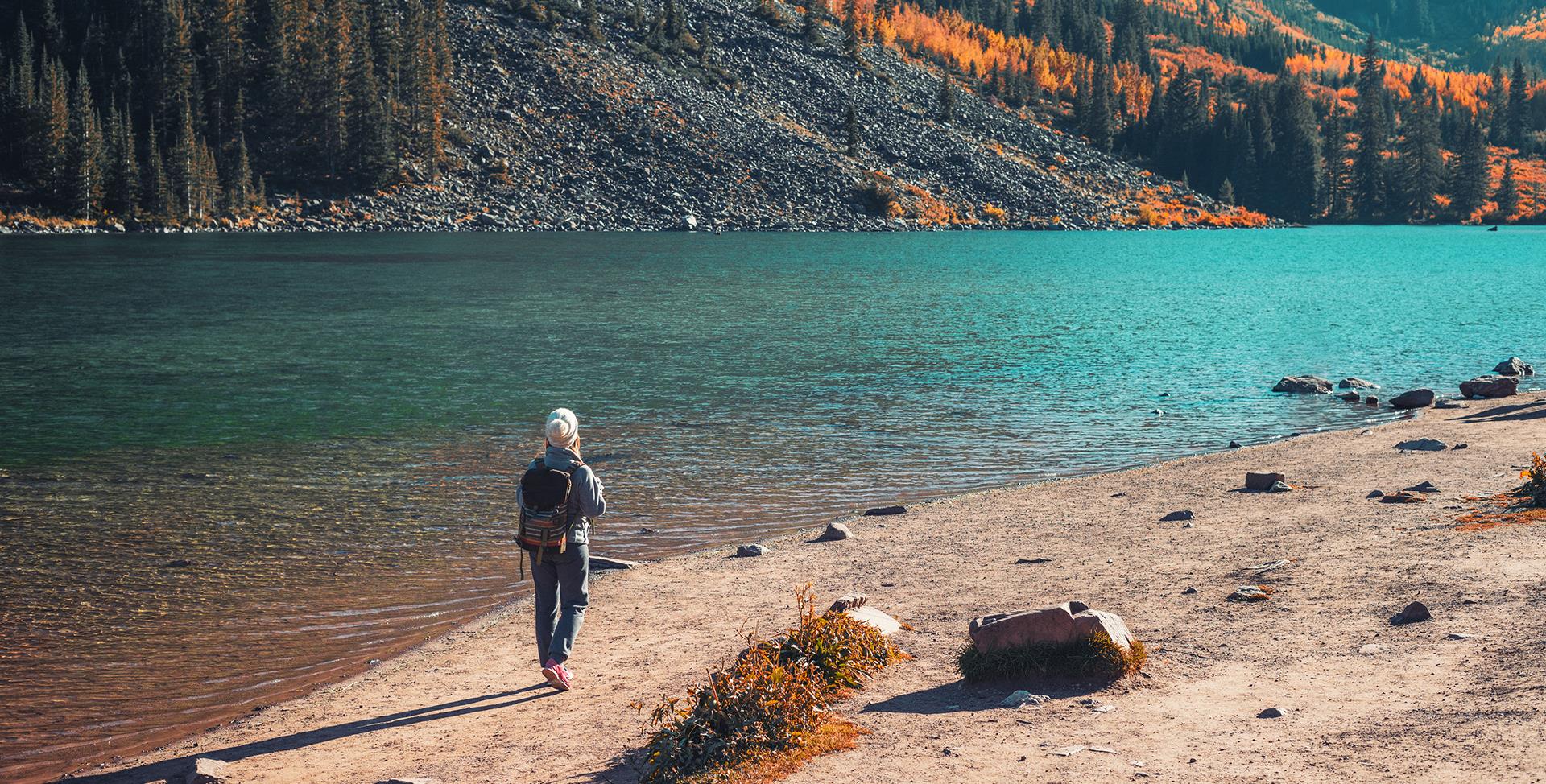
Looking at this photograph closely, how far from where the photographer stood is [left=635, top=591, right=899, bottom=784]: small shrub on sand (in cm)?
894

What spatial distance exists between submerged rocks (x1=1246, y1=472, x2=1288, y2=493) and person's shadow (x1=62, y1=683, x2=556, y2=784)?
13.6 meters

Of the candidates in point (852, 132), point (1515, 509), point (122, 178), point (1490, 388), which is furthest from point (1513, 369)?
point (852, 132)

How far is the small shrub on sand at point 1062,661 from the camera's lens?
1035 centimetres

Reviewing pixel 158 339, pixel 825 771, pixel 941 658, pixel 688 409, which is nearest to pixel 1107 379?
pixel 688 409

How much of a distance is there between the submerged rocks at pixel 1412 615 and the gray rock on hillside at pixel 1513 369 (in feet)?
106

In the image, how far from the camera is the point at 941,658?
1163cm

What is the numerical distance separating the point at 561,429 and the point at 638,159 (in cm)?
15898

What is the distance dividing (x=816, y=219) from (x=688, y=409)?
456 ft

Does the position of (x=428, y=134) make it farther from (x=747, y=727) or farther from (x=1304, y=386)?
(x=747, y=727)

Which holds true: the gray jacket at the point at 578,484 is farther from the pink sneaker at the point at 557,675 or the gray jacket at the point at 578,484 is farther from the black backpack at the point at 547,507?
the pink sneaker at the point at 557,675

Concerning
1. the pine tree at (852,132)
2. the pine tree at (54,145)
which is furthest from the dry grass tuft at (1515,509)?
the pine tree at (852,132)

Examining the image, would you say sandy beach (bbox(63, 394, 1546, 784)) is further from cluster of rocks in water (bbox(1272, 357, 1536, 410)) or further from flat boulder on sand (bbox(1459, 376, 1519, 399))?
flat boulder on sand (bbox(1459, 376, 1519, 399))

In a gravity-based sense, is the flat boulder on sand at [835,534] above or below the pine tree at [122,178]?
below

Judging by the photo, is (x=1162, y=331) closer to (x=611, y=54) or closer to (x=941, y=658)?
(x=941, y=658)
